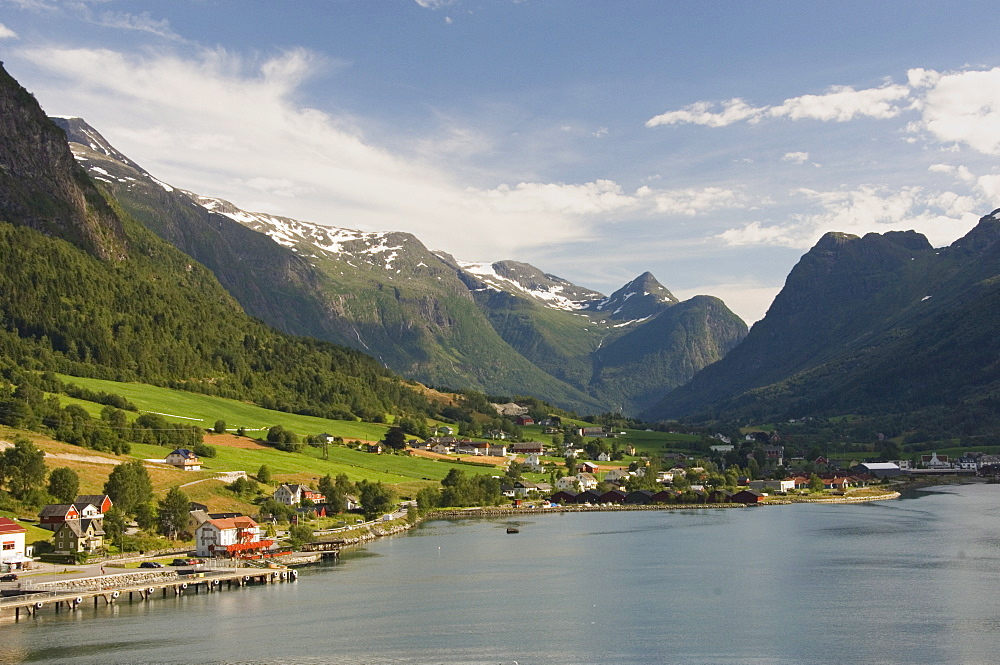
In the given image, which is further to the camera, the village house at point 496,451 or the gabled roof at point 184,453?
the village house at point 496,451

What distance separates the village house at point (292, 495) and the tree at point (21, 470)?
90.7 feet

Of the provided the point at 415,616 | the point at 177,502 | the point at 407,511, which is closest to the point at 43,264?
the point at 407,511

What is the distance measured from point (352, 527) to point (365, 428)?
75.4 metres

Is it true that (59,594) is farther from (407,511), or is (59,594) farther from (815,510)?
(815,510)

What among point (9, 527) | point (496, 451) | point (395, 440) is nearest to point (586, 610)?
point (9, 527)

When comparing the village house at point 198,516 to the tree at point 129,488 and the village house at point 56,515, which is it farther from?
the village house at point 56,515

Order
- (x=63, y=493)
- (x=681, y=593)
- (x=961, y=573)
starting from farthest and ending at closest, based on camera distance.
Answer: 1. (x=63, y=493)
2. (x=961, y=573)
3. (x=681, y=593)

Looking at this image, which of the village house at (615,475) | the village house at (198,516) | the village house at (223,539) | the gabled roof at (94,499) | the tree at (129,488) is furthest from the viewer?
the village house at (615,475)

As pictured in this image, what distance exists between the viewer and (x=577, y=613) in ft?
213

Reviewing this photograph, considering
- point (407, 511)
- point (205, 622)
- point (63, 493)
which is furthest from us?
point (407, 511)

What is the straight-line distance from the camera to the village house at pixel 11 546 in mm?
72812

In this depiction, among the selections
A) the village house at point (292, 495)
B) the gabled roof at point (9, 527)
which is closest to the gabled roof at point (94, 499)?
the gabled roof at point (9, 527)

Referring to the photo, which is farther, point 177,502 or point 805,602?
point 177,502

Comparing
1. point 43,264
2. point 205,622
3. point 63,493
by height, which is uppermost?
point 43,264
